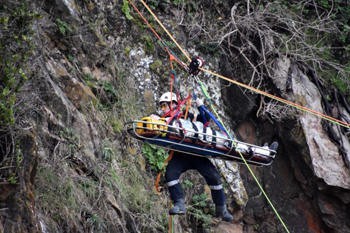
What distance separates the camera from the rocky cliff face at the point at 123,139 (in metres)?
6.57

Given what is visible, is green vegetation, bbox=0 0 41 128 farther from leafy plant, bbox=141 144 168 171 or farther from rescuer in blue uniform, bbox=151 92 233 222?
leafy plant, bbox=141 144 168 171

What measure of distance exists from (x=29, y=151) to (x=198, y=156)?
2779 mm

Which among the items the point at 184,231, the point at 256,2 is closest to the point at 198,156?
the point at 184,231

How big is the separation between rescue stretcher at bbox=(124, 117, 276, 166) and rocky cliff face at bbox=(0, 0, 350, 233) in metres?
1.23

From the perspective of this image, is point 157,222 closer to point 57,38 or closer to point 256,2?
point 57,38

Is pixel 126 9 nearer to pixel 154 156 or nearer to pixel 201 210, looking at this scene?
pixel 154 156

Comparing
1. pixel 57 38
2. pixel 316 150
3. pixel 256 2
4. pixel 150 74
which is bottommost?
pixel 57 38

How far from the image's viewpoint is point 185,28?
36.4ft

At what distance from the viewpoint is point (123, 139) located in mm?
9039

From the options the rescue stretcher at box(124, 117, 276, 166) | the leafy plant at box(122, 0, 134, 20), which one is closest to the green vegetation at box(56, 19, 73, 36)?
the leafy plant at box(122, 0, 134, 20)

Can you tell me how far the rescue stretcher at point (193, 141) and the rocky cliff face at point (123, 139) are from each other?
1.23 m

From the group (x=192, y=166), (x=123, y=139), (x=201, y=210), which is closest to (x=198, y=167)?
(x=192, y=166)

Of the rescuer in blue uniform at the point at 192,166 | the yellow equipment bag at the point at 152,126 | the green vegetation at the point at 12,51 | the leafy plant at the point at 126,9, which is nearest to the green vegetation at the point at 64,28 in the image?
the leafy plant at the point at 126,9

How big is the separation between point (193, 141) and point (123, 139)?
8.20 ft
